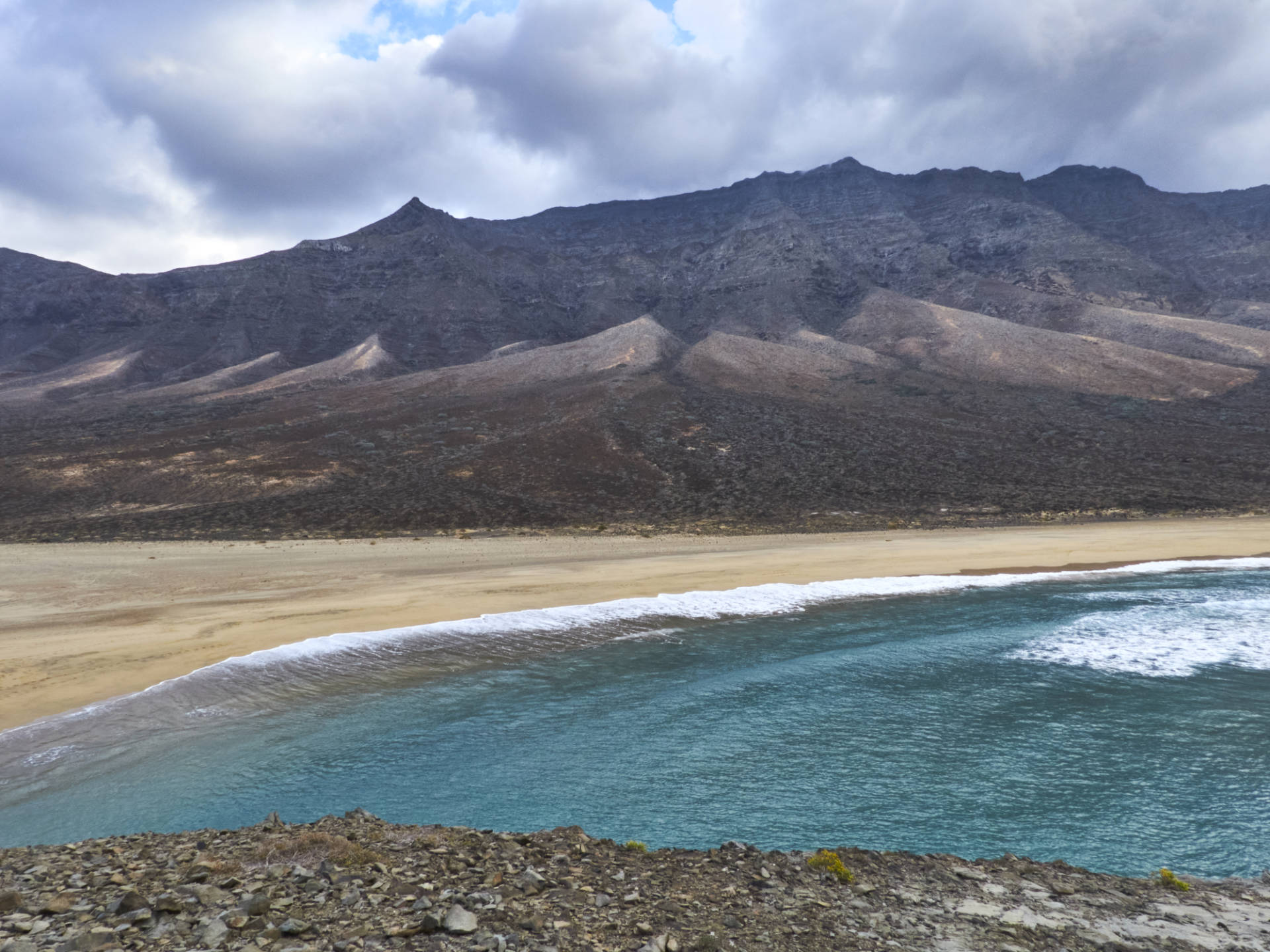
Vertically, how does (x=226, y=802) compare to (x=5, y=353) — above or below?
below

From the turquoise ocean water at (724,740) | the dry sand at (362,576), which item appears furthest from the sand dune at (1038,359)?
the turquoise ocean water at (724,740)

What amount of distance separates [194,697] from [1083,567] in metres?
33.7

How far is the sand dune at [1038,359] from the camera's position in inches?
3585

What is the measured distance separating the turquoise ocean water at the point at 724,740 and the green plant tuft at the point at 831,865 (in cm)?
156

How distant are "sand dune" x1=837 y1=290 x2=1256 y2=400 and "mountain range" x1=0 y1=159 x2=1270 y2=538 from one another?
592 millimetres

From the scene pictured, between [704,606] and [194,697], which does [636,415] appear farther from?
[194,697]

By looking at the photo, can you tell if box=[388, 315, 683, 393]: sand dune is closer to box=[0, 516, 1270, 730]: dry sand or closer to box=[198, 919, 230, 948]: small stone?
box=[0, 516, 1270, 730]: dry sand

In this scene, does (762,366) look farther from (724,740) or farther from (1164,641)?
(724,740)

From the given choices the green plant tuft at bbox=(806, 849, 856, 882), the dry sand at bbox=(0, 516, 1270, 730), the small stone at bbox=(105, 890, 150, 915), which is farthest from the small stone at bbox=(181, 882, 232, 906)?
the dry sand at bbox=(0, 516, 1270, 730)

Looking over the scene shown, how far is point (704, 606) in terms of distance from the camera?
24.2 meters

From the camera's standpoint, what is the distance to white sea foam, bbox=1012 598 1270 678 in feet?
57.5

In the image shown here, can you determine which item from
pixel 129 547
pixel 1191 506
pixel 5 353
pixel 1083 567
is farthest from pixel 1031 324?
pixel 5 353

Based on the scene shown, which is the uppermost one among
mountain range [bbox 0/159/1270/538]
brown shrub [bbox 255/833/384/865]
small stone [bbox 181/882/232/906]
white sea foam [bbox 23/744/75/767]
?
mountain range [bbox 0/159/1270/538]

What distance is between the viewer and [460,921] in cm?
604
